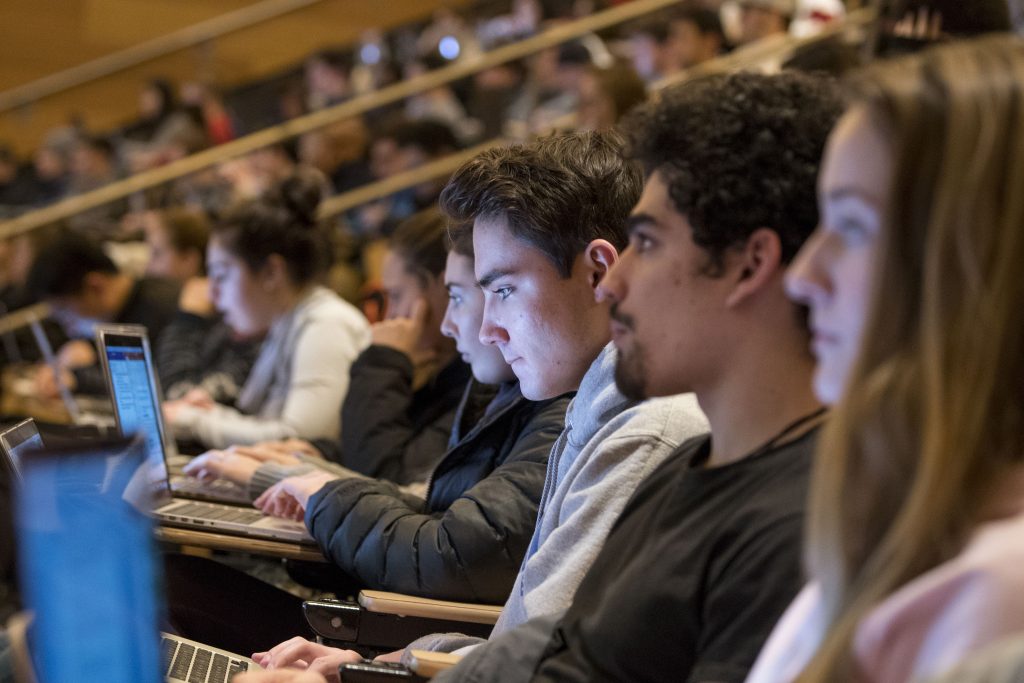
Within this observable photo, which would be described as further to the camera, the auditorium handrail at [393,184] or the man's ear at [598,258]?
the auditorium handrail at [393,184]

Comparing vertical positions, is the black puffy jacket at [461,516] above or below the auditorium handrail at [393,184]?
below

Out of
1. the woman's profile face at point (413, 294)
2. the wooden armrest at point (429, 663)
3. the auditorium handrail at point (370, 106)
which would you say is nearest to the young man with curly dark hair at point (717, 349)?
the wooden armrest at point (429, 663)

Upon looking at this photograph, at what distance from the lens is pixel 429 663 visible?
57.6 inches

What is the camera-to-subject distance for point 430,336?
283 cm

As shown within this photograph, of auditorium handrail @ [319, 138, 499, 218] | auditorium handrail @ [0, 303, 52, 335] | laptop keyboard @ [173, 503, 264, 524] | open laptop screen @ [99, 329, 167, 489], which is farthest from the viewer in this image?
auditorium handrail @ [319, 138, 499, 218]

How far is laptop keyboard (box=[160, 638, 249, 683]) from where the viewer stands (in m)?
1.61

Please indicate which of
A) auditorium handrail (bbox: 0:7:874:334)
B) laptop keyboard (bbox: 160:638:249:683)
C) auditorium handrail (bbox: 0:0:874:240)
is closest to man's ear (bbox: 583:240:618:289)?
laptop keyboard (bbox: 160:638:249:683)

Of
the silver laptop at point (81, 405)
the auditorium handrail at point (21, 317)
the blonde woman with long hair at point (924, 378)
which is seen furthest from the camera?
the auditorium handrail at point (21, 317)

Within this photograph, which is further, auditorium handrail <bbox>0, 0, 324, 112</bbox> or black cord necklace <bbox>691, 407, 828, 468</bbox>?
auditorium handrail <bbox>0, 0, 324, 112</bbox>

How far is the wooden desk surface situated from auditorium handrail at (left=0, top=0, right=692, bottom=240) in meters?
3.83

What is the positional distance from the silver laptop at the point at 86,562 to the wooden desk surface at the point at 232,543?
111cm

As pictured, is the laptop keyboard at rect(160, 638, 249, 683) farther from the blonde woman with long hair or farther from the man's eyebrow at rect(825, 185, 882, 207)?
the man's eyebrow at rect(825, 185, 882, 207)

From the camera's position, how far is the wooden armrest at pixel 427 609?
1796 millimetres

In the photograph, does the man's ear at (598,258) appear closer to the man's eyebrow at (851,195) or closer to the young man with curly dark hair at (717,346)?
the young man with curly dark hair at (717,346)
